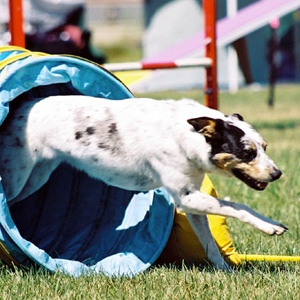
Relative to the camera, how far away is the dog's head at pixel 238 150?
346 centimetres

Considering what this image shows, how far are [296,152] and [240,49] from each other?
10.8 feet

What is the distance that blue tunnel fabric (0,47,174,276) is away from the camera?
3893 millimetres

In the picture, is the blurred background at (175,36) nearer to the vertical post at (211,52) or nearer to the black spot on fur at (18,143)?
the vertical post at (211,52)

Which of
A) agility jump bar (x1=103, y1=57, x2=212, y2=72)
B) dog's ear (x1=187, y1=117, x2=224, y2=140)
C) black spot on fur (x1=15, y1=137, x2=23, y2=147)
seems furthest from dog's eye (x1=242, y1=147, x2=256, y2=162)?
agility jump bar (x1=103, y1=57, x2=212, y2=72)

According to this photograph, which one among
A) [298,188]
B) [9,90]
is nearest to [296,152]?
[298,188]

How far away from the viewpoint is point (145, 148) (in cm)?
374

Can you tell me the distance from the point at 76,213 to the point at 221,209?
140cm

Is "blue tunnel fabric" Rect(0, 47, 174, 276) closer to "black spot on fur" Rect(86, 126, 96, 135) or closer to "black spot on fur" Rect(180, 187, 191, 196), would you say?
"black spot on fur" Rect(86, 126, 96, 135)

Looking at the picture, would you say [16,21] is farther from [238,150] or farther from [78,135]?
[238,150]

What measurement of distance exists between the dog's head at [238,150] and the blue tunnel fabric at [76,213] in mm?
778

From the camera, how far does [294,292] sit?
133 inches

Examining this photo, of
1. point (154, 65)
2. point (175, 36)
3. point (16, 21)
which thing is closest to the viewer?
point (16, 21)

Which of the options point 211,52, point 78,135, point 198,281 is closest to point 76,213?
point 78,135

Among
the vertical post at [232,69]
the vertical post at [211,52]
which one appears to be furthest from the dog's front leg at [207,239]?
the vertical post at [232,69]
